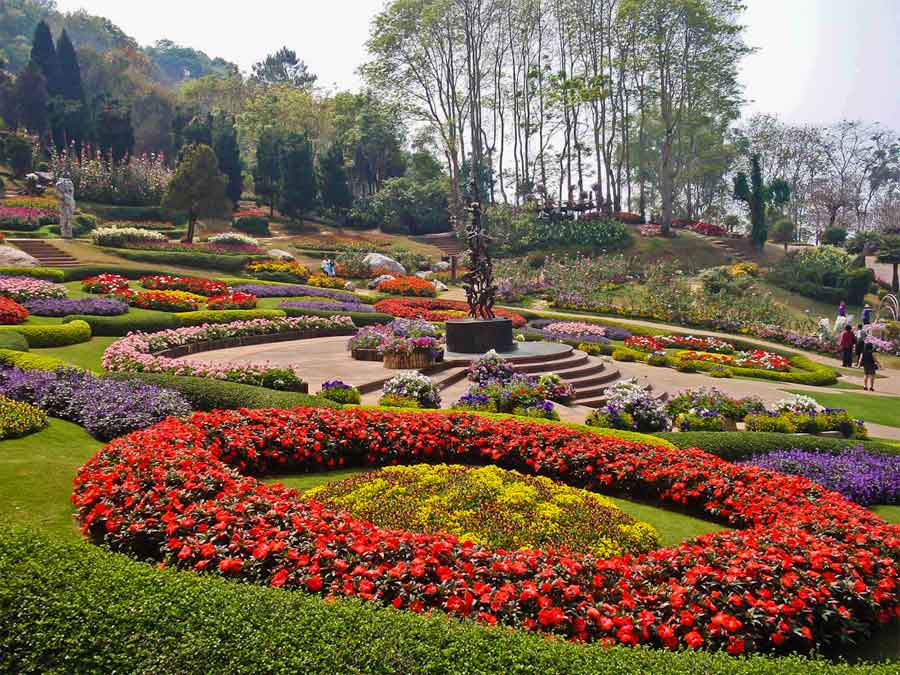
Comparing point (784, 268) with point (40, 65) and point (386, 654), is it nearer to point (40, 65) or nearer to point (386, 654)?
point (386, 654)

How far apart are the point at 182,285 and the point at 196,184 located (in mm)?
9702

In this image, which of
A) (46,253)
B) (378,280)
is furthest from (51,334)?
(378,280)

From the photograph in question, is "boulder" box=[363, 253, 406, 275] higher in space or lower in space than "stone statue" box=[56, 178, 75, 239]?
lower

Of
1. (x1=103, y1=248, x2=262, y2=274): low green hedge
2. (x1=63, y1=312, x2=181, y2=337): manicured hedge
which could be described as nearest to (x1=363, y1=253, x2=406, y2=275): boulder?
(x1=103, y1=248, x2=262, y2=274): low green hedge

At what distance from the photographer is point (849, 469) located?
7598 millimetres

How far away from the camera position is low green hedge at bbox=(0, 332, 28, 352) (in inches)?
453

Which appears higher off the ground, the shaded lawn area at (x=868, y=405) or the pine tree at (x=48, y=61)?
the pine tree at (x=48, y=61)

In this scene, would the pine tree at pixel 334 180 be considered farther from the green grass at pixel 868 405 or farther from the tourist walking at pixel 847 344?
the green grass at pixel 868 405

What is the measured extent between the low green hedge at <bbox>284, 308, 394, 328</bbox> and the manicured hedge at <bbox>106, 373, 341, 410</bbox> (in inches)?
435

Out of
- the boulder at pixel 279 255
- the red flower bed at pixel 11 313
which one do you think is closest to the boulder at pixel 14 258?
the red flower bed at pixel 11 313

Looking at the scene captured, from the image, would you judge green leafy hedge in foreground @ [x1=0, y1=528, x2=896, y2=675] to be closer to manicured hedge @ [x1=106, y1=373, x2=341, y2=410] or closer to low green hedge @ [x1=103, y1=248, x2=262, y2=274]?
manicured hedge @ [x1=106, y1=373, x2=341, y2=410]

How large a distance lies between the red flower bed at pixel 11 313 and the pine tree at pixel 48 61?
44.7m

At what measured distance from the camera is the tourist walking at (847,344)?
67.5ft

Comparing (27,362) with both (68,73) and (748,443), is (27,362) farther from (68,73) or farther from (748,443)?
(68,73)
